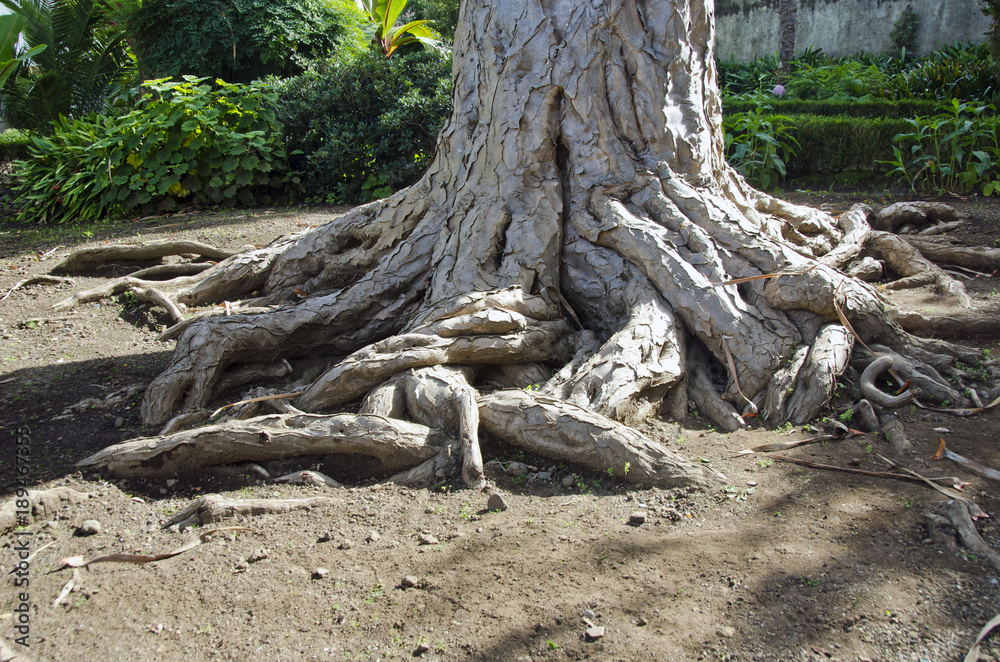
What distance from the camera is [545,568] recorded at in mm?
2320

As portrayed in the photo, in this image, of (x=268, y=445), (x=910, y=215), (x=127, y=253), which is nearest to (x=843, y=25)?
(x=910, y=215)

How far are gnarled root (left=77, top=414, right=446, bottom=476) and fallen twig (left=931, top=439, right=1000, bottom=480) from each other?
231cm

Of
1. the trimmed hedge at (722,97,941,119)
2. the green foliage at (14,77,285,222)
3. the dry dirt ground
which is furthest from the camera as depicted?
the trimmed hedge at (722,97,941,119)

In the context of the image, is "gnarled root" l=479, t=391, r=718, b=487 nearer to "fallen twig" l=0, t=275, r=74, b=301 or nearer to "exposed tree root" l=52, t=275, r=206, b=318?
"exposed tree root" l=52, t=275, r=206, b=318

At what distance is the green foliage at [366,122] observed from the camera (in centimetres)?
859

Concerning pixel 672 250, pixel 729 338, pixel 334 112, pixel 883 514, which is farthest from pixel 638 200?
pixel 334 112

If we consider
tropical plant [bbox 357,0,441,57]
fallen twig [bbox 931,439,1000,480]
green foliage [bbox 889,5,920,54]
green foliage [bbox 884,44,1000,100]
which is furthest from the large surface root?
green foliage [bbox 889,5,920,54]

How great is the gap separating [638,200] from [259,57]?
10.2 meters

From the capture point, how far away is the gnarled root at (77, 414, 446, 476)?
10.2 ft

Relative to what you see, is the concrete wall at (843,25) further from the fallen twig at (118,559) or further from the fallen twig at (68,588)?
the fallen twig at (68,588)

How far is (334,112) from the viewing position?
29.5 ft

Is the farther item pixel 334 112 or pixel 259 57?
pixel 259 57

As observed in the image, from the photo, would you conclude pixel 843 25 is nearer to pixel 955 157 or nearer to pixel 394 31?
pixel 955 157

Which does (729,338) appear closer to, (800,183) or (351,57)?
(800,183)
